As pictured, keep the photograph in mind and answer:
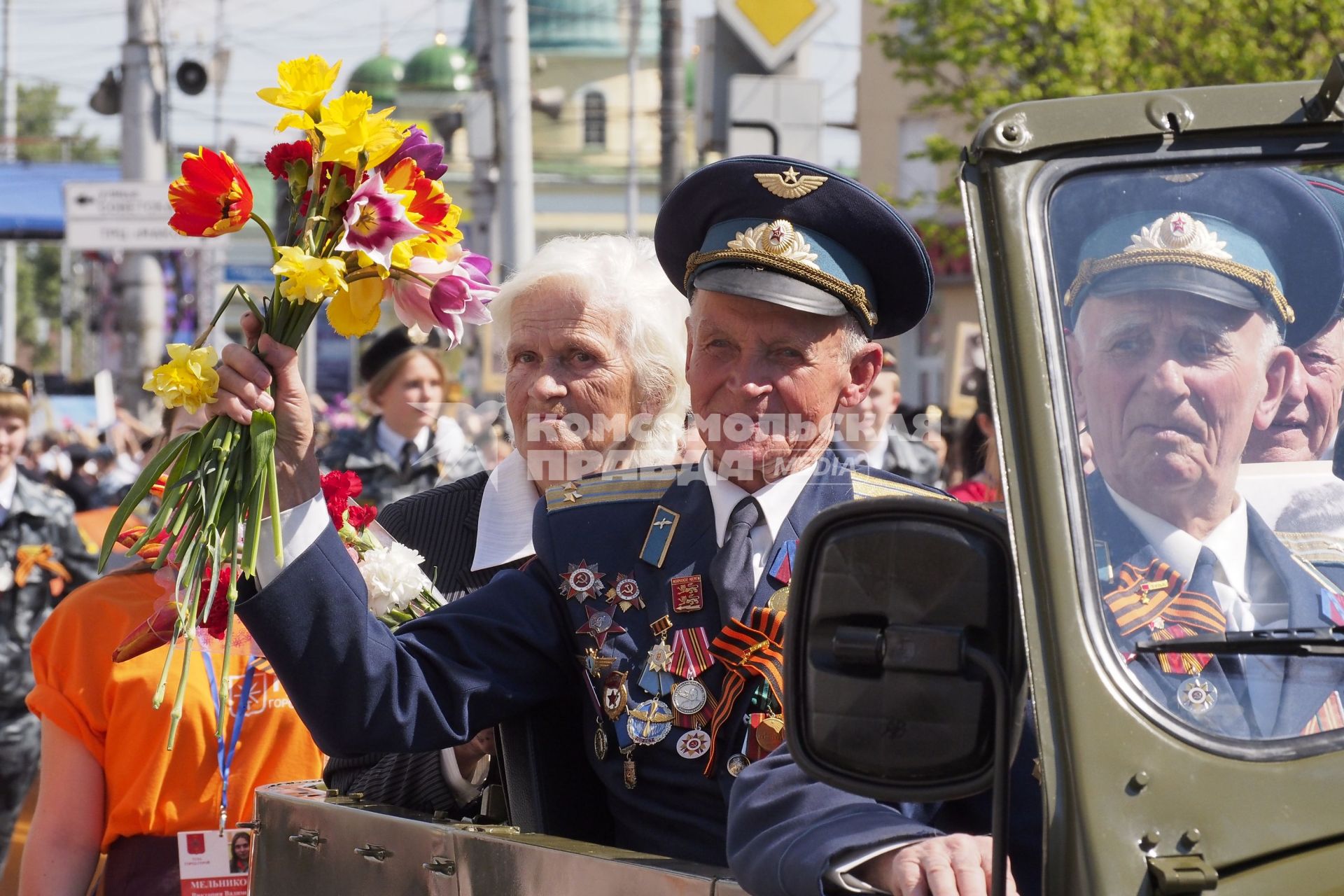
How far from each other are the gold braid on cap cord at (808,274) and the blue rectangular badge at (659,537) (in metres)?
0.40

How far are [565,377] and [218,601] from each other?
4.84ft

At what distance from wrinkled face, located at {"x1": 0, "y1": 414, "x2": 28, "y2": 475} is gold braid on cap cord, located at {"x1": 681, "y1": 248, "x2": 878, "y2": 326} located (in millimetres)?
5216

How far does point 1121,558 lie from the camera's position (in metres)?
1.67

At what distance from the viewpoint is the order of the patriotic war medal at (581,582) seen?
108 inches

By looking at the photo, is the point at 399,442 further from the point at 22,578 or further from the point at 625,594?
the point at 625,594

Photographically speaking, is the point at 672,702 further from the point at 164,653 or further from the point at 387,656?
the point at 164,653

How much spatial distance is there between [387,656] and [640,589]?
16.4 inches

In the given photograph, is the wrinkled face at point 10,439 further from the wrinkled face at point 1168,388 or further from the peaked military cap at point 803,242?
the wrinkled face at point 1168,388

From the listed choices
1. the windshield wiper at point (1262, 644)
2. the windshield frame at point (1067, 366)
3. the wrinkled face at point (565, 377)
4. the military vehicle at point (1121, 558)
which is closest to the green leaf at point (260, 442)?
the military vehicle at point (1121, 558)

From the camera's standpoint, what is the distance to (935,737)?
62.9 inches

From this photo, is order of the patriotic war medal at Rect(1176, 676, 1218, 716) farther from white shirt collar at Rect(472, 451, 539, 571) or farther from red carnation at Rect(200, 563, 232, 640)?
white shirt collar at Rect(472, 451, 539, 571)

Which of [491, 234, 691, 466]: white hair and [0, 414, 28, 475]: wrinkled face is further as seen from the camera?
[0, 414, 28, 475]: wrinkled face

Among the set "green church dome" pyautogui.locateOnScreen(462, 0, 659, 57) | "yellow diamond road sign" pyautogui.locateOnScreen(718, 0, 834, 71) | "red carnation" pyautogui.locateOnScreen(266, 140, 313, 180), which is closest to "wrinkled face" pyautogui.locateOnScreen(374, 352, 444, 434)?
"yellow diamond road sign" pyautogui.locateOnScreen(718, 0, 834, 71)

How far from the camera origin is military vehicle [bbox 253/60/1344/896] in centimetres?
156
